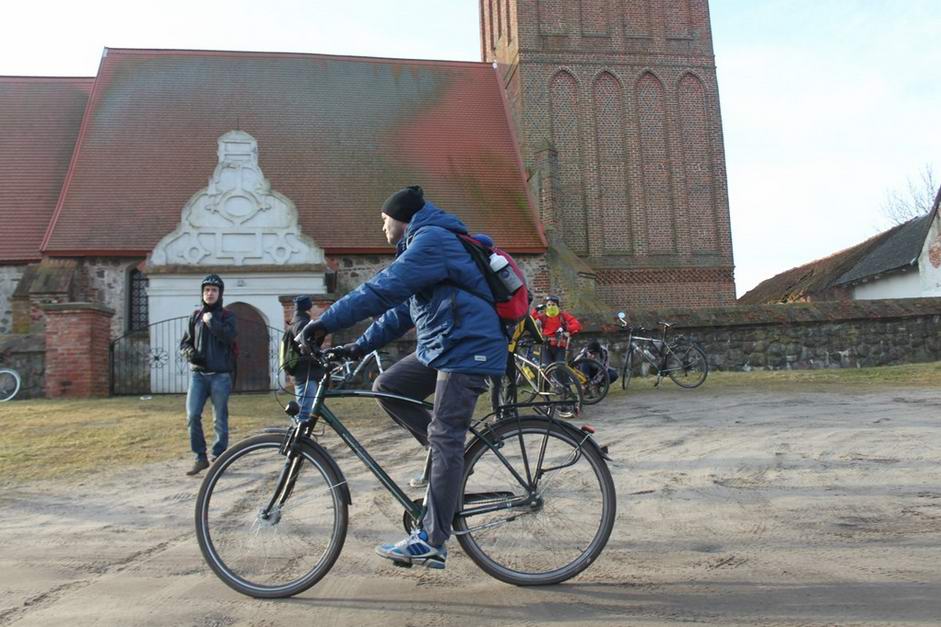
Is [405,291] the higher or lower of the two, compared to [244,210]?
lower

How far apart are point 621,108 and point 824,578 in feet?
81.4

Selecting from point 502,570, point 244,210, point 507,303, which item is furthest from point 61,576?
point 244,210

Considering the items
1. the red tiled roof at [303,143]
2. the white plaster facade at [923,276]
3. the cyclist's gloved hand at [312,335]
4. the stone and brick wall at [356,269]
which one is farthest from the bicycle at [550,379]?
the white plaster facade at [923,276]

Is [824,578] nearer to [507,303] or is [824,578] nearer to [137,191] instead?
[507,303]

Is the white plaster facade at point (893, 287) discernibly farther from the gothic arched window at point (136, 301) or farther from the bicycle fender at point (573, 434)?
the bicycle fender at point (573, 434)

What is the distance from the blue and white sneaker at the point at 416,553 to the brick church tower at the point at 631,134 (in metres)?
21.8

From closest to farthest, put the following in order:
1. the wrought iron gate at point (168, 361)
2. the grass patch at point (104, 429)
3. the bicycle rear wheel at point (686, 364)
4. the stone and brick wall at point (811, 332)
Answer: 1. the grass patch at point (104, 429)
2. the bicycle rear wheel at point (686, 364)
3. the stone and brick wall at point (811, 332)
4. the wrought iron gate at point (168, 361)

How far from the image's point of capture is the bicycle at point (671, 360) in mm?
13250

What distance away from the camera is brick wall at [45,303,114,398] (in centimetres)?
1382

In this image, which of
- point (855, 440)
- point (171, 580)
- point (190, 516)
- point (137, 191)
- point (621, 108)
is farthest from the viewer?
point (621, 108)

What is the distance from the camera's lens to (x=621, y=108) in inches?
1033

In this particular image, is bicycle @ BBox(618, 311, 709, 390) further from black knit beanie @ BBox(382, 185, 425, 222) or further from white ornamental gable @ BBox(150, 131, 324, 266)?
black knit beanie @ BBox(382, 185, 425, 222)

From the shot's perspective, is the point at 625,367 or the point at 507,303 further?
the point at 625,367

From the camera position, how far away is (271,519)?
3.46 meters
